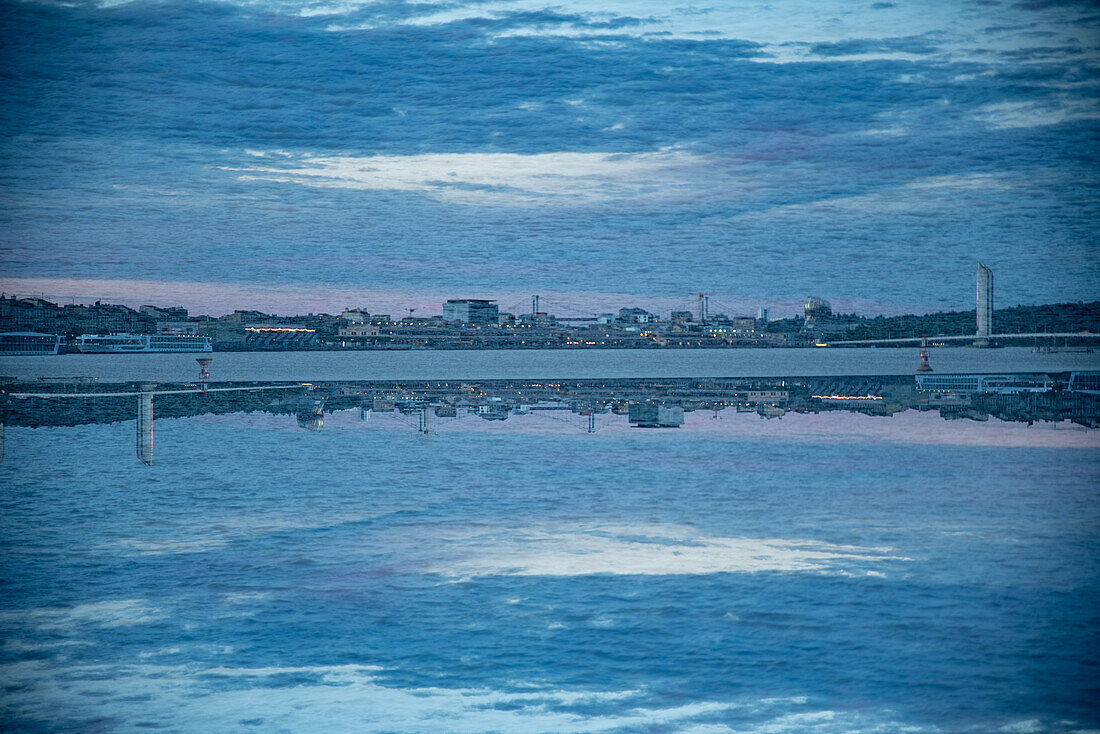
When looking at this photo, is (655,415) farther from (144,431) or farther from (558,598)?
(558,598)

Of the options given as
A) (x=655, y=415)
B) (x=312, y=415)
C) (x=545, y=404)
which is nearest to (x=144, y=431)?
(x=312, y=415)

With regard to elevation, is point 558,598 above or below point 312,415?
below

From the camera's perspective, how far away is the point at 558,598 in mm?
10188

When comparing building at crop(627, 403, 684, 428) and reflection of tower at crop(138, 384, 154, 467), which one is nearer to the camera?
reflection of tower at crop(138, 384, 154, 467)

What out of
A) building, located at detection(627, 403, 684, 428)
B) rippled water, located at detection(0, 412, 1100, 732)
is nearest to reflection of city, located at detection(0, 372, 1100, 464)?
building, located at detection(627, 403, 684, 428)

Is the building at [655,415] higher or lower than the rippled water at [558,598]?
higher

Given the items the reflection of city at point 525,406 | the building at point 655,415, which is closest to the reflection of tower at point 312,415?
the reflection of city at point 525,406

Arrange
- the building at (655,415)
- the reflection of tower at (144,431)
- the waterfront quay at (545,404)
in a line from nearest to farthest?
the reflection of tower at (144,431) < the building at (655,415) < the waterfront quay at (545,404)

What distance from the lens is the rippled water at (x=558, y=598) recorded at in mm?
7641

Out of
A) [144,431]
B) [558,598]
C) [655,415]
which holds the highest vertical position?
[655,415]

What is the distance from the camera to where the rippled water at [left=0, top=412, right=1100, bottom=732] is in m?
7.64

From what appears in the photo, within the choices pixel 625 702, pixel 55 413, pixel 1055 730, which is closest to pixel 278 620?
pixel 625 702

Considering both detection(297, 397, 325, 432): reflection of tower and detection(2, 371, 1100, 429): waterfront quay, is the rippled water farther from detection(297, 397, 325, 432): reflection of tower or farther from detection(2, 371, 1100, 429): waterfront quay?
detection(2, 371, 1100, 429): waterfront quay

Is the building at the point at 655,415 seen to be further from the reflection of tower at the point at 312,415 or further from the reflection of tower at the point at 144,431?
the reflection of tower at the point at 144,431
